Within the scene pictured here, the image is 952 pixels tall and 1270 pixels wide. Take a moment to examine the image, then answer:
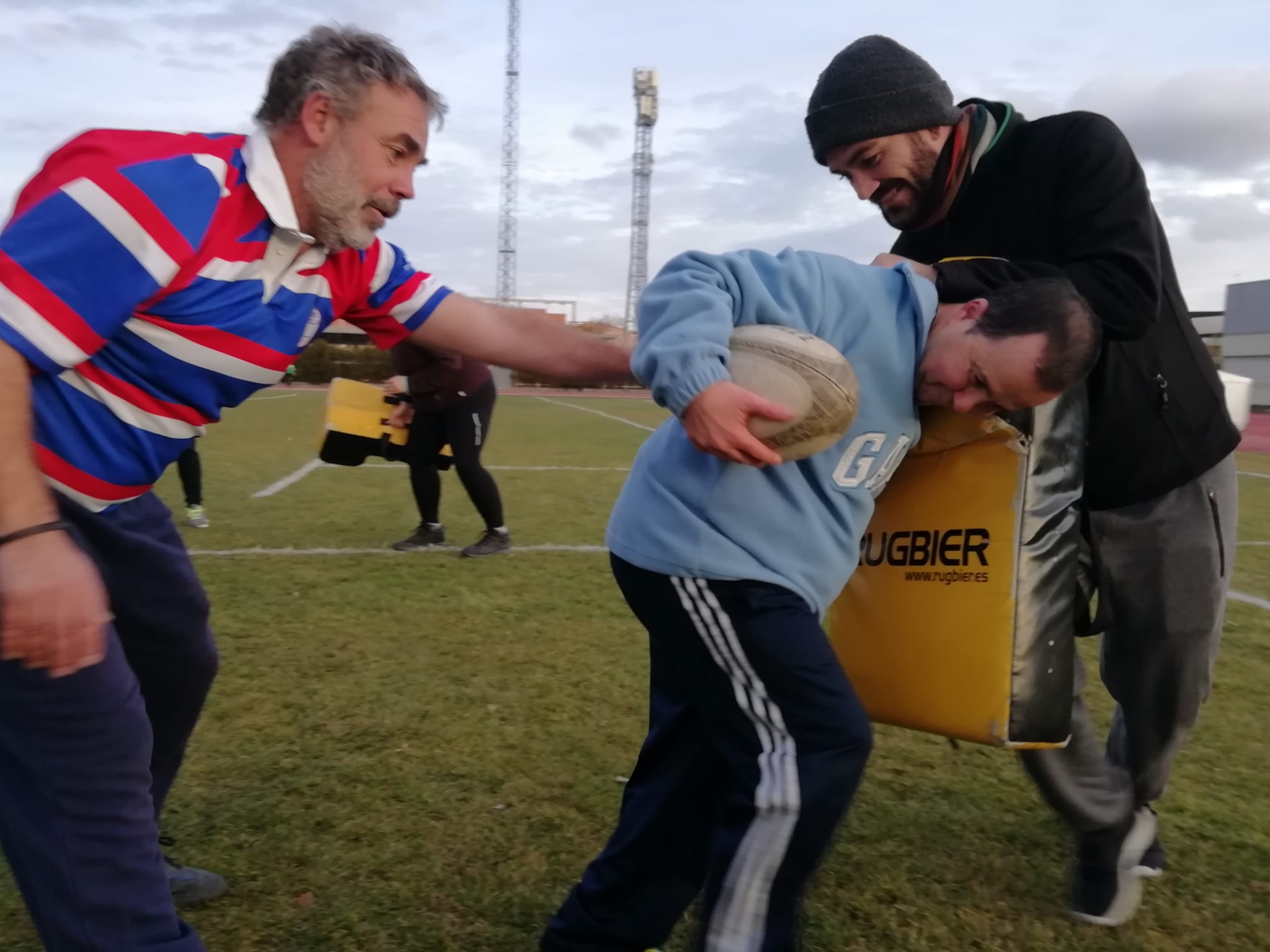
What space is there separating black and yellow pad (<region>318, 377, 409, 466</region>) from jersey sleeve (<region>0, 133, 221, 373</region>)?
552 centimetres

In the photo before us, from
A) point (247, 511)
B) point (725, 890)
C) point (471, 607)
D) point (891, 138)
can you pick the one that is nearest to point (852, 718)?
point (725, 890)

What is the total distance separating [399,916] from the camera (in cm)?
276

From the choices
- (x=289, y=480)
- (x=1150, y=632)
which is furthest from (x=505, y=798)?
(x=289, y=480)

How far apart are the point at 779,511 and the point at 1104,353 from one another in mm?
1014

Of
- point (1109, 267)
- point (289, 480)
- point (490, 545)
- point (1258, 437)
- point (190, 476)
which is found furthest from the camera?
point (1258, 437)

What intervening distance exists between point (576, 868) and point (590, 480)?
26.9 ft

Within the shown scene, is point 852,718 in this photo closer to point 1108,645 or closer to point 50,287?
point 1108,645

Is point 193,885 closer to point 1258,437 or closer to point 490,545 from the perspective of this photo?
point 490,545

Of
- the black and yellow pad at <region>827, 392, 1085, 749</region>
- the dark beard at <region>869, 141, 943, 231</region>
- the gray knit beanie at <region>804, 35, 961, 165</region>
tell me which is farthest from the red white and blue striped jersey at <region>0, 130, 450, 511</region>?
the black and yellow pad at <region>827, 392, 1085, 749</region>

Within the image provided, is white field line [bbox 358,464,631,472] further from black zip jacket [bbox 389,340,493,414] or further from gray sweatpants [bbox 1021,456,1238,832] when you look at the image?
gray sweatpants [bbox 1021,456,1238,832]

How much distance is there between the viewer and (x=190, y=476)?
25.3 feet

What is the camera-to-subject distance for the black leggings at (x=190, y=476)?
7605 mm

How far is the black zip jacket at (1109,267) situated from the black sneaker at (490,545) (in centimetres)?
485

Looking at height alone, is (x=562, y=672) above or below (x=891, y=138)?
below
